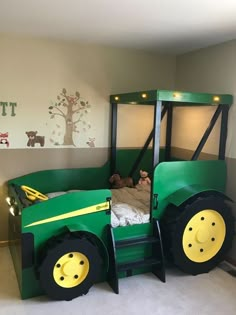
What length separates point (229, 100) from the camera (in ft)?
9.59

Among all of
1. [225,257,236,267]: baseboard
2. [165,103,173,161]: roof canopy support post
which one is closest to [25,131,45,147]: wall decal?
[165,103,173,161]: roof canopy support post

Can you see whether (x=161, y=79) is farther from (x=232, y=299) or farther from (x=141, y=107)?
(x=232, y=299)

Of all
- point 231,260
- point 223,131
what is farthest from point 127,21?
point 231,260

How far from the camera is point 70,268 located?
2.38 metres

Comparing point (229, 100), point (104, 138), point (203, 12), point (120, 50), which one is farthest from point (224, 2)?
point (104, 138)

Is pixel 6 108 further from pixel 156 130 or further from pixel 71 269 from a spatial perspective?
pixel 71 269

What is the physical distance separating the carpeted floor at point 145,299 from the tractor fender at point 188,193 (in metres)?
0.69

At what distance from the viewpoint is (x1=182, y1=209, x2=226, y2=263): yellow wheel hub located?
272 centimetres

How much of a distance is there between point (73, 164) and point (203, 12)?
6.55 feet

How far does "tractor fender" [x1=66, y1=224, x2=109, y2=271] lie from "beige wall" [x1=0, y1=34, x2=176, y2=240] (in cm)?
112

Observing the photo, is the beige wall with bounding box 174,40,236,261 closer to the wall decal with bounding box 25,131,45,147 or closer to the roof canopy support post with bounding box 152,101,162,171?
the roof canopy support post with bounding box 152,101,162,171

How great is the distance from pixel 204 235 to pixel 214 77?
1568mm

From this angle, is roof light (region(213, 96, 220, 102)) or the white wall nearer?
roof light (region(213, 96, 220, 102))

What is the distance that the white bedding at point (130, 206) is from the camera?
267 cm
